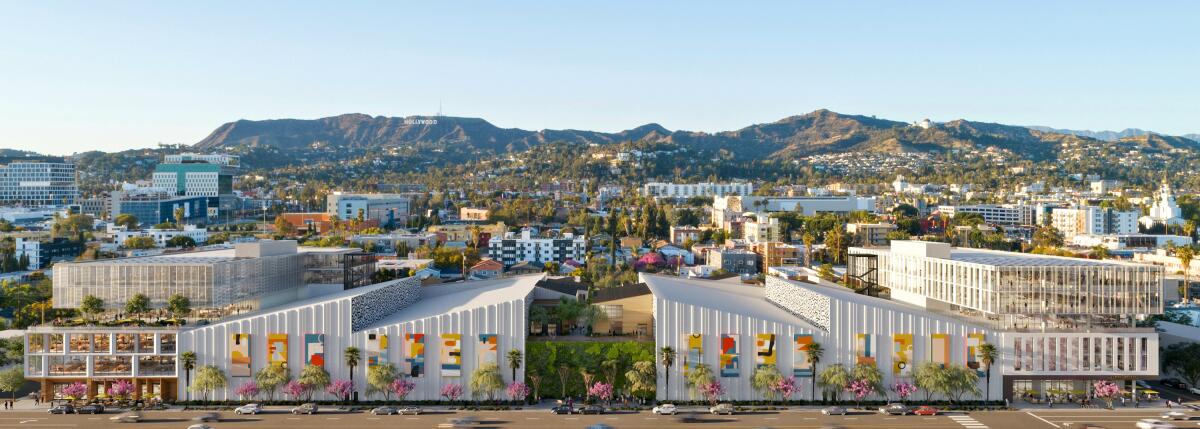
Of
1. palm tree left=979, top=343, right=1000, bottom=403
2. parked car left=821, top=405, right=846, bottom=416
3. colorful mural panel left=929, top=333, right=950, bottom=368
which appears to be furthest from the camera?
colorful mural panel left=929, top=333, right=950, bottom=368

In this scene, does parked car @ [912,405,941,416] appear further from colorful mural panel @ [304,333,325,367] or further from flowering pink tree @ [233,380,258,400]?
flowering pink tree @ [233,380,258,400]

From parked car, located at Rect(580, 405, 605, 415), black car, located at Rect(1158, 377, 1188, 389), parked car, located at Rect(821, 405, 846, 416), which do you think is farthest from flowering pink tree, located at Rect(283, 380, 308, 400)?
black car, located at Rect(1158, 377, 1188, 389)

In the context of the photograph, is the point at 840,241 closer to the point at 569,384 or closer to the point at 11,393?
the point at 569,384

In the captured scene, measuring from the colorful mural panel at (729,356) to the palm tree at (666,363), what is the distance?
235 cm

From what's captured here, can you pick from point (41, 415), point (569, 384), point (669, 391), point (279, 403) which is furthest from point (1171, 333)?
point (41, 415)

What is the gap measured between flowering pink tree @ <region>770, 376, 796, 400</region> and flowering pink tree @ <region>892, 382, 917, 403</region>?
15.4 ft

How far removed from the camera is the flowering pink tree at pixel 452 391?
42969 millimetres

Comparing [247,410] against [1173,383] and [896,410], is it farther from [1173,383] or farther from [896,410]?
[1173,383]

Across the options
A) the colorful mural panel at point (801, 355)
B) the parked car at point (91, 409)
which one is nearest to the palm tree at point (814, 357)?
the colorful mural panel at point (801, 355)

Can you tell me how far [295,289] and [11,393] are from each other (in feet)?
50.4

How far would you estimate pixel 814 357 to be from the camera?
43.2 meters

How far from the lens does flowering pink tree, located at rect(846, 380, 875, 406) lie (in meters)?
42.6

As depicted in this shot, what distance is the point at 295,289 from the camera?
183 feet

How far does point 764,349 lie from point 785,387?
2101 millimetres
